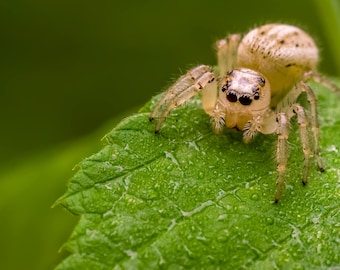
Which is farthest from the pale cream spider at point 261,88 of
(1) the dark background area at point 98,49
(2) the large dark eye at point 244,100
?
(1) the dark background area at point 98,49

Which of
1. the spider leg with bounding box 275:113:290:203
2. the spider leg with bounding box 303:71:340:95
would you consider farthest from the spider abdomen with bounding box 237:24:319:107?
the spider leg with bounding box 275:113:290:203

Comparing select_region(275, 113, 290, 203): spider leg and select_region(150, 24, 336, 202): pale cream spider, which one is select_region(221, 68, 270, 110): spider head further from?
select_region(275, 113, 290, 203): spider leg

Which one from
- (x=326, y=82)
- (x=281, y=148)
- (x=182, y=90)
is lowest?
(x=326, y=82)

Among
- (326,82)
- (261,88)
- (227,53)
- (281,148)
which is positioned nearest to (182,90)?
(261,88)

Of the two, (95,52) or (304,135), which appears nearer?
(304,135)

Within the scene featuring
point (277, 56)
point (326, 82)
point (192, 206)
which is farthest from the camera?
A: point (277, 56)

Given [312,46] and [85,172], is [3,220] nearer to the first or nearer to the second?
[85,172]

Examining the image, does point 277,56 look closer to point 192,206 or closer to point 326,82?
point 326,82
